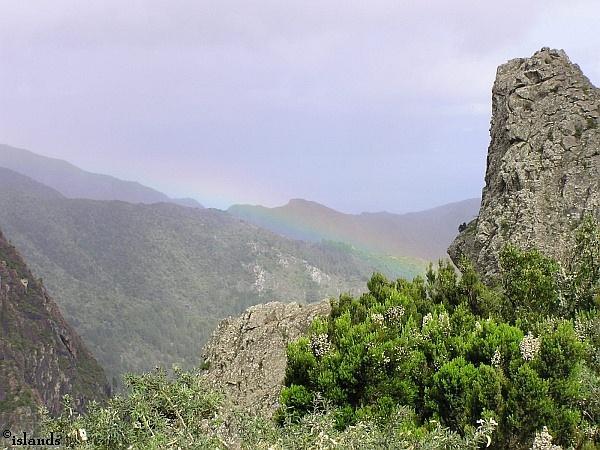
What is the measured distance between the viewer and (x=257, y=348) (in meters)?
26.7

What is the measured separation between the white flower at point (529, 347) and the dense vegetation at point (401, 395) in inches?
1.0

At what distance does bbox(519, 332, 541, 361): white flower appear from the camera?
43.7ft

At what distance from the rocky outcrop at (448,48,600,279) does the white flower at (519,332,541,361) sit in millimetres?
13741

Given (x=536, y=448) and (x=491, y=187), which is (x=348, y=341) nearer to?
(x=536, y=448)

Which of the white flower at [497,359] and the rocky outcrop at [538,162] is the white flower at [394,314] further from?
the rocky outcrop at [538,162]

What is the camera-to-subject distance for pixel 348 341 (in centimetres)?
1473

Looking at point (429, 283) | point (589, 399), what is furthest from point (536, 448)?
point (429, 283)

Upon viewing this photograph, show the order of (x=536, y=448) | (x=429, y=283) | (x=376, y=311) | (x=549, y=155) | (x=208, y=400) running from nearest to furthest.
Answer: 1. (x=208, y=400)
2. (x=536, y=448)
3. (x=376, y=311)
4. (x=429, y=283)
5. (x=549, y=155)

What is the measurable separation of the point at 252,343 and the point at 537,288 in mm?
14342

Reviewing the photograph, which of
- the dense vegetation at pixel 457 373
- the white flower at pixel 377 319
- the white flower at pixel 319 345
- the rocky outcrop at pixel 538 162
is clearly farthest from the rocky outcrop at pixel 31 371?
the dense vegetation at pixel 457 373

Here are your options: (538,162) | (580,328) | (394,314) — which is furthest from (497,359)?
(538,162)

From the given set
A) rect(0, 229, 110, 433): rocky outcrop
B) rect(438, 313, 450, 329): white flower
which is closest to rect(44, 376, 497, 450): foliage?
rect(438, 313, 450, 329): white flower

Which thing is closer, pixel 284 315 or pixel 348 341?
pixel 348 341

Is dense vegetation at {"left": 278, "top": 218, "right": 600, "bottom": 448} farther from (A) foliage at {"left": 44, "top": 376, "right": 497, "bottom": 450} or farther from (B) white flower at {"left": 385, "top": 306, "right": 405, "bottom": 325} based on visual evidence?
(A) foliage at {"left": 44, "top": 376, "right": 497, "bottom": 450}
